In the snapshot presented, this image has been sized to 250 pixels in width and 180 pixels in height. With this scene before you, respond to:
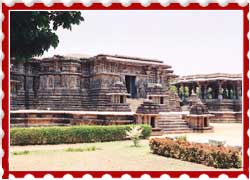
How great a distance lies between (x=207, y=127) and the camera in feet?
89.5

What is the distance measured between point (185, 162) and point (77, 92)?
59.4 feet

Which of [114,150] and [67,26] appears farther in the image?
[114,150]

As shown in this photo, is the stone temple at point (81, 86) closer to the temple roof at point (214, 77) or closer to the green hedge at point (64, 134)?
the green hedge at point (64, 134)

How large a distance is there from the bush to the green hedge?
4.54m

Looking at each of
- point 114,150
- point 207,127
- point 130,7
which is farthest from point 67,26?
point 207,127

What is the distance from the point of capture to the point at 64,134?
19.4 m

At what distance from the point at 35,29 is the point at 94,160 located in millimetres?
5037

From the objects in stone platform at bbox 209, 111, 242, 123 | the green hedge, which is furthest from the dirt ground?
stone platform at bbox 209, 111, 242, 123

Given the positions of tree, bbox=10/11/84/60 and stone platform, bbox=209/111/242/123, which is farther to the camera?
stone platform, bbox=209/111/242/123

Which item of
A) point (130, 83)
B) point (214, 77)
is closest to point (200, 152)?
point (130, 83)

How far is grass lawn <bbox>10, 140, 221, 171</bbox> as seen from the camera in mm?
12844

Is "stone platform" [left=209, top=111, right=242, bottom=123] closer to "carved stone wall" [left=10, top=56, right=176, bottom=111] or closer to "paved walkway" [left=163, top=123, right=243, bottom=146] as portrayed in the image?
"carved stone wall" [left=10, top=56, right=176, bottom=111]

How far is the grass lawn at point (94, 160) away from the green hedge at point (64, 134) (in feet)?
2.44

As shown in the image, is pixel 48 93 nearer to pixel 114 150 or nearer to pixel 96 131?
pixel 96 131
